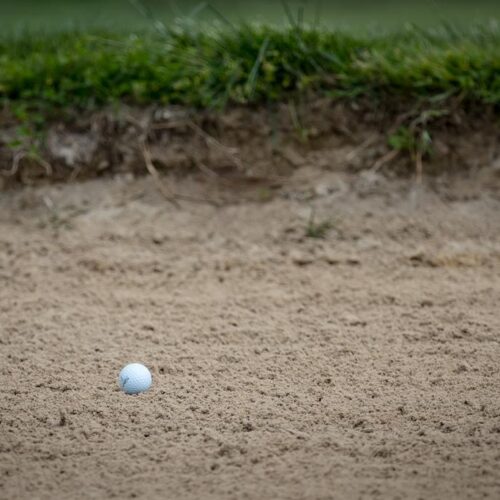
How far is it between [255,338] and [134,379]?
0.64 metres

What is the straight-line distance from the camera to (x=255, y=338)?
310 cm

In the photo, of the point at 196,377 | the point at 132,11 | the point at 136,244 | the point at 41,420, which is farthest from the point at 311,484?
the point at 132,11

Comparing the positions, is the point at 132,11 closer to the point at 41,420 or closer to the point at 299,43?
the point at 299,43

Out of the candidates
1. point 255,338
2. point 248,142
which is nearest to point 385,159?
point 248,142

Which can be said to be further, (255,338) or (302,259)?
(302,259)

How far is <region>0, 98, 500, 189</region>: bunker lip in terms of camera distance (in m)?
3.97

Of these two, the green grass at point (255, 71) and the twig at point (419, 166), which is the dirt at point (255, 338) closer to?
the twig at point (419, 166)

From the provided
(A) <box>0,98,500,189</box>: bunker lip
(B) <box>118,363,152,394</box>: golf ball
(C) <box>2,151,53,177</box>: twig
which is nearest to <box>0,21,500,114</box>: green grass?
(A) <box>0,98,500,189</box>: bunker lip

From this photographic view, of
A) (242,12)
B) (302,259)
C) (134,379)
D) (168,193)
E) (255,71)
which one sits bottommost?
(134,379)

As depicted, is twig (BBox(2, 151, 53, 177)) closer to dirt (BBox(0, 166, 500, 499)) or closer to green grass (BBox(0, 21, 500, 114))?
dirt (BBox(0, 166, 500, 499))

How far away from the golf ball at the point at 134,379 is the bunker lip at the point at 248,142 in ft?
5.36

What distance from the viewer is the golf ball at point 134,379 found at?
2.68m

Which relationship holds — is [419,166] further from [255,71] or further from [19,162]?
[19,162]

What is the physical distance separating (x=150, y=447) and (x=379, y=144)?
7.62ft
